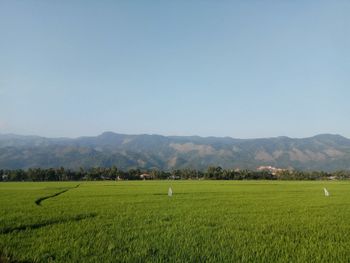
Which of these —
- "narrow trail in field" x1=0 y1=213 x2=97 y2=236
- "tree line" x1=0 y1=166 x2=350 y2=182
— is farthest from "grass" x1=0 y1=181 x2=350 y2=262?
"tree line" x1=0 y1=166 x2=350 y2=182

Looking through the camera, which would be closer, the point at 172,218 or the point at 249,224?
the point at 249,224

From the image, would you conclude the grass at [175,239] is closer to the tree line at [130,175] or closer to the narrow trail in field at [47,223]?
the narrow trail in field at [47,223]

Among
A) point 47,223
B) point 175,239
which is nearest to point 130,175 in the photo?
point 47,223

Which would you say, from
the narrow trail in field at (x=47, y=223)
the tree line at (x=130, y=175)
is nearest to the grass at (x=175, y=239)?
the narrow trail in field at (x=47, y=223)

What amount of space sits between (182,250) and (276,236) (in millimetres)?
3866

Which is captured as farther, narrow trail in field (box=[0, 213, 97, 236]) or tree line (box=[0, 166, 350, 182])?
tree line (box=[0, 166, 350, 182])

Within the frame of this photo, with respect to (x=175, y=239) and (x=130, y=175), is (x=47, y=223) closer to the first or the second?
(x=175, y=239)

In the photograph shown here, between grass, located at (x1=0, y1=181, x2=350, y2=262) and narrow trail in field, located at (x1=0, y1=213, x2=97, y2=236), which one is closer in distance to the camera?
grass, located at (x1=0, y1=181, x2=350, y2=262)

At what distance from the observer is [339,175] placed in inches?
4877

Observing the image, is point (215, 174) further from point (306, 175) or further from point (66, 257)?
point (66, 257)

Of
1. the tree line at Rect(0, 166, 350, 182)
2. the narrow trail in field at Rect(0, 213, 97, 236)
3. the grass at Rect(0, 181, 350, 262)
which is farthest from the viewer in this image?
the tree line at Rect(0, 166, 350, 182)

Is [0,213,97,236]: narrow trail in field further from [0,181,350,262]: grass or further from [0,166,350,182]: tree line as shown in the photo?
[0,166,350,182]: tree line

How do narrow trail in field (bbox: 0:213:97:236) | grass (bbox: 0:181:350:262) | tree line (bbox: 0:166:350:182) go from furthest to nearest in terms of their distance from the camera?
tree line (bbox: 0:166:350:182)
narrow trail in field (bbox: 0:213:97:236)
grass (bbox: 0:181:350:262)

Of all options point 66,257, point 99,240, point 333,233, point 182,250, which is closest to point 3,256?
point 66,257
